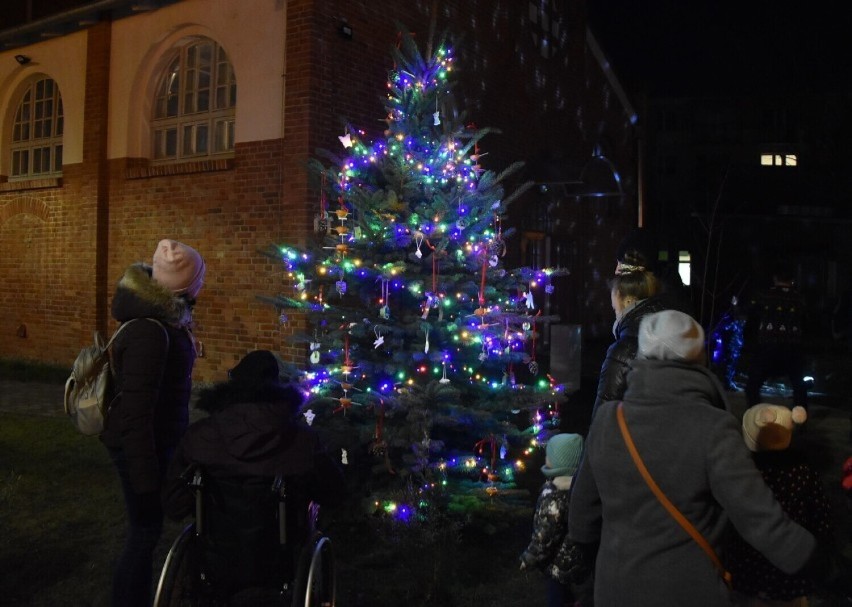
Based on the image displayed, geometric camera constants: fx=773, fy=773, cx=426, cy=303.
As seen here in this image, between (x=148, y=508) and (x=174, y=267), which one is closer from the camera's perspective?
(x=148, y=508)

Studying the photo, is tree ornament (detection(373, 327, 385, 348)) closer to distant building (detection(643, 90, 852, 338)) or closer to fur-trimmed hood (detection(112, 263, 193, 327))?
fur-trimmed hood (detection(112, 263, 193, 327))

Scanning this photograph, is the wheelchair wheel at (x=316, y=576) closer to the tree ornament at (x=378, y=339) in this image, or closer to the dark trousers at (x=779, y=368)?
the tree ornament at (x=378, y=339)

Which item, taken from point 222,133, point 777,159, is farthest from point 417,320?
point 777,159

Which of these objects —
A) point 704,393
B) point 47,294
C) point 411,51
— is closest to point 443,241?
point 411,51

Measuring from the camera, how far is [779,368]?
7.49 metres

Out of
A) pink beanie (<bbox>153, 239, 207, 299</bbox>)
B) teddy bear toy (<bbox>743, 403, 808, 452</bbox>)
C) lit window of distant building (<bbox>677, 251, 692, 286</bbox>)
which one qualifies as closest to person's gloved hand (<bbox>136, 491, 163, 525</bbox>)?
pink beanie (<bbox>153, 239, 207, 299</bbox>)

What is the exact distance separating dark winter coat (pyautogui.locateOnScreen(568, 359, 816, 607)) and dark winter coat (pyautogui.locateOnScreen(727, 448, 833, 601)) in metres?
0.50

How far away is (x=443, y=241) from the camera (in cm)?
524

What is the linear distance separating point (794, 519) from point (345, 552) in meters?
2.89

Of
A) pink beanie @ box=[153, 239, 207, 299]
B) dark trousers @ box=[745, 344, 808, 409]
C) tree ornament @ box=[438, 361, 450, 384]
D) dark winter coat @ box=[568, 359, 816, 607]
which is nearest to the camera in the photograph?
dark winter coat @ box=[568, 359, 816, 607]

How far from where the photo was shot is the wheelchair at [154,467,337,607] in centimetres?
313

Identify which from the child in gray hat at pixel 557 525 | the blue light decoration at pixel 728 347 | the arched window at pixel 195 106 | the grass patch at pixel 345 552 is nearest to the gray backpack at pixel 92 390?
the grass patch at pixel 345 552

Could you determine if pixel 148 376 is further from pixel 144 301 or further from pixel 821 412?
pixel 821 412

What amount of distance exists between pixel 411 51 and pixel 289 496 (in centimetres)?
370
